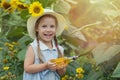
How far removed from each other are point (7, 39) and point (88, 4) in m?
0.65

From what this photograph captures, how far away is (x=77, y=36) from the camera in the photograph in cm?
268

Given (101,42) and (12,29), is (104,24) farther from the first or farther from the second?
(12,29)

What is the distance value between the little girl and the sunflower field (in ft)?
0.20

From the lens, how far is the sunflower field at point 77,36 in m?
2.47

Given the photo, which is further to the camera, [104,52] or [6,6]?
[6,6]

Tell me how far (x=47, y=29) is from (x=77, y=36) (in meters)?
0.37

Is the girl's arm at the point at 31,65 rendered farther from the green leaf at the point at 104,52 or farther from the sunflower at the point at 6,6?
the sunflower at the point at 6,6

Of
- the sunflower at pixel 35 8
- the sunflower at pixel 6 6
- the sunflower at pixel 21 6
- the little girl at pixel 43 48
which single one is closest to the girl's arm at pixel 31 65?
the little girl at pixel 43 48

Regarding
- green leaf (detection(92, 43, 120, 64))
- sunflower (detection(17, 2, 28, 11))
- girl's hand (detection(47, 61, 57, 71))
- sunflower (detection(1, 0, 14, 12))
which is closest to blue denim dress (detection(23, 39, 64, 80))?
girl's hand (detection(47, 61, 57, 71))

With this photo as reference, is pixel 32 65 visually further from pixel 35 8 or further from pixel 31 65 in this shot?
pixel 35 8

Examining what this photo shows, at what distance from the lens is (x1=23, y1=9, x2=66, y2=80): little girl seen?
2360mm

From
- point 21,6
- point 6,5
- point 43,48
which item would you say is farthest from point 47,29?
point 6,5

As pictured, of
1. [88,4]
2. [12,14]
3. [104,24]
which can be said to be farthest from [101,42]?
[12,14]

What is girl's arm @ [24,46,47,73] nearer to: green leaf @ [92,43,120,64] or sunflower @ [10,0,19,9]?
green leaf @ [92,43,120,64]
